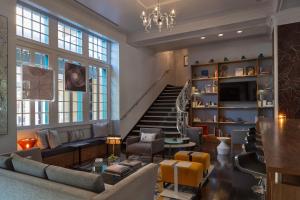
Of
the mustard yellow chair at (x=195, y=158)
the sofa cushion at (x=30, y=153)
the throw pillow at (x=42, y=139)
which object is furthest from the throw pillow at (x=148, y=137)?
the sofa cushion at (x=30, y=153)

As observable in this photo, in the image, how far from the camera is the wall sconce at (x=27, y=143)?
4.27 meters

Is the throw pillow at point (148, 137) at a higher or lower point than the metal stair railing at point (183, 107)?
lower

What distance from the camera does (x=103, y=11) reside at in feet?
17.7

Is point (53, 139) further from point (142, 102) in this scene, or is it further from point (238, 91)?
point (238, 91)

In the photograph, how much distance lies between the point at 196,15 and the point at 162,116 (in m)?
3.80

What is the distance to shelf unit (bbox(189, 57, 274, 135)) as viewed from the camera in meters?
7.22

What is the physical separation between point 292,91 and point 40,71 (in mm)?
5721

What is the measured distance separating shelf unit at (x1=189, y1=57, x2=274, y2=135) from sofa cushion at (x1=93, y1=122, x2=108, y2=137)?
137 inches

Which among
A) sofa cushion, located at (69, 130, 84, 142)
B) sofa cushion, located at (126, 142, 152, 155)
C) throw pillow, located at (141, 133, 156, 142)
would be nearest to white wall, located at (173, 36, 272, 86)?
throw pillow, located at (141, 133, 156, 142)

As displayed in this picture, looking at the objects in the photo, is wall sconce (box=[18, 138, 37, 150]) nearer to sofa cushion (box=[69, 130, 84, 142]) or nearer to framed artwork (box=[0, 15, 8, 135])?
framed artwork (box=[0, 15, 8, 135])

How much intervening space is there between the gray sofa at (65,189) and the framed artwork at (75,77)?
11.2 ft

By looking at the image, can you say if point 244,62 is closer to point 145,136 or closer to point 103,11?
point 145,136

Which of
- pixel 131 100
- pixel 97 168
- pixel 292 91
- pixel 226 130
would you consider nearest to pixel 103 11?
pixel 131 100

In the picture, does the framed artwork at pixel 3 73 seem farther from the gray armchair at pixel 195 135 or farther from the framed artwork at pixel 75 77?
the gray armchair at pixel 195 135
